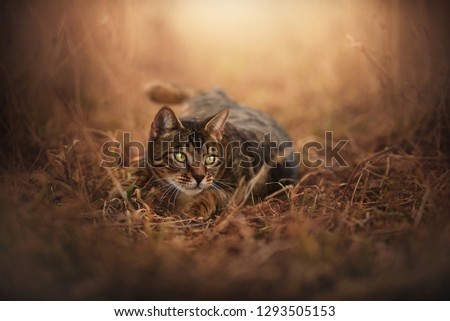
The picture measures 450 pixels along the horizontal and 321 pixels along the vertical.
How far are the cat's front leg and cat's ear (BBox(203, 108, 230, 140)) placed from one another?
0.98 feet

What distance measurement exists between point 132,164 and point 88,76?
969 mm

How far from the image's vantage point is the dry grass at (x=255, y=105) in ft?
6.73

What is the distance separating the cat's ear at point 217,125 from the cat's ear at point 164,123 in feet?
0.47

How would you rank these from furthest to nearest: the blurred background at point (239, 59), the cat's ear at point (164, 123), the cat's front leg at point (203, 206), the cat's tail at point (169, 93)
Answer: the cat's tail at point (169, 93) < the blurred background at point (239, 59) < the cat's front leg at point (203, 206) < the cat's ear at point (164, 123)

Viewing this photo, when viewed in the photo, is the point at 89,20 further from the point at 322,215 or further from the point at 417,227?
the point at 417,227

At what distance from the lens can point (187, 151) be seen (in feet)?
8.39

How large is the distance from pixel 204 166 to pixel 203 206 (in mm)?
212

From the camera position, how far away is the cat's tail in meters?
3.75

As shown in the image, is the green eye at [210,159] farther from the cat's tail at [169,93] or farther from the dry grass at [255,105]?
the cat's tail at [169,93]

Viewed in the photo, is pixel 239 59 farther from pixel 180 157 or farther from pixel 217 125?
pixel 180 157

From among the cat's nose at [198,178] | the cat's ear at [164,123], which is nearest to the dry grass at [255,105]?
the cat's nose at [198,178]

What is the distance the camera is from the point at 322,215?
2.52 metres

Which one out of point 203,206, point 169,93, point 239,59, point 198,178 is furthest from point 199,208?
point 239,59
